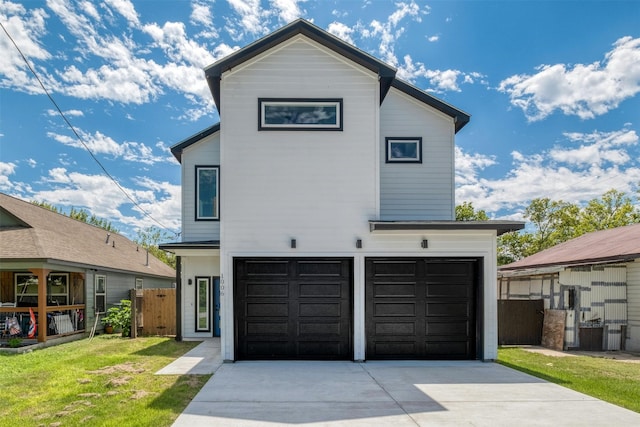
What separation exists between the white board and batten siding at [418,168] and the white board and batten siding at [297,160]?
183 cm

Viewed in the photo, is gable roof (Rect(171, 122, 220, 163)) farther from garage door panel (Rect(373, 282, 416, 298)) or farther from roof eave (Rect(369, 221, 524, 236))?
garage door panel (Rect(373, 282, 416, 298))

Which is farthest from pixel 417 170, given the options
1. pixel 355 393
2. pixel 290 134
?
pixel 355 393

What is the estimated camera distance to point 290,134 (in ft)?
31.1

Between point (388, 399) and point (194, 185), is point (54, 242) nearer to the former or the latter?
point (194, 185)

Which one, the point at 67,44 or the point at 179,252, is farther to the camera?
the point at 67,44

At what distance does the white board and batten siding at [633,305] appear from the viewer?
1207 cm

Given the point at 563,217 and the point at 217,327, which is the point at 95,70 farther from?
the point at 563,217

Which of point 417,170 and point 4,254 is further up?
point 417,170

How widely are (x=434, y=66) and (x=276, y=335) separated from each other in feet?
34.0

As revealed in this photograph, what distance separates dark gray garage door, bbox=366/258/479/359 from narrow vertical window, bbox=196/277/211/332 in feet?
20.1

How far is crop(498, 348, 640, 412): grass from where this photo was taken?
6789mm

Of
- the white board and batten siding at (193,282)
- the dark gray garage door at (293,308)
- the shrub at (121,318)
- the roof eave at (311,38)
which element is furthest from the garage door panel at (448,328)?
the shrub at (121,318)

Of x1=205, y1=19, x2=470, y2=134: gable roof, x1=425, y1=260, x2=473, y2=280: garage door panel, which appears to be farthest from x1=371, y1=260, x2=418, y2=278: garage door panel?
x1=205, y1=19, x2=470, y2=134: gable roof

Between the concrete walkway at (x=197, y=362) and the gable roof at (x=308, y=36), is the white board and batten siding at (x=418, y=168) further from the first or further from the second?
the concrete walkway at (x=197, y=362)
